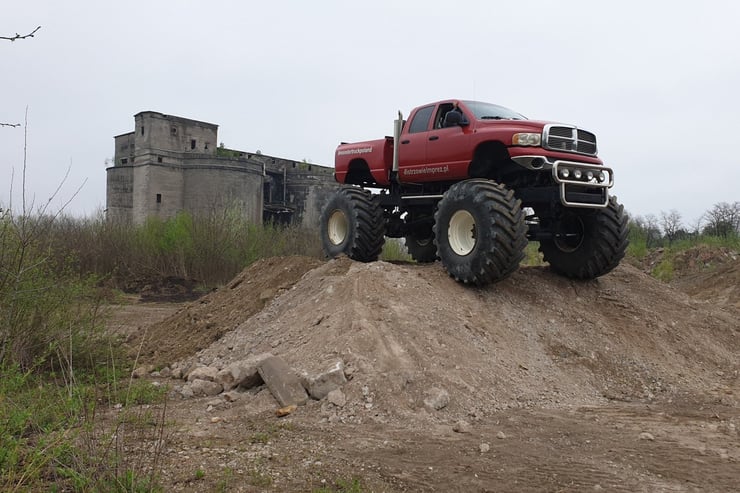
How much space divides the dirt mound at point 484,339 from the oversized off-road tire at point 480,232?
34 centimetres

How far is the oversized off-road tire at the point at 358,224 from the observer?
1048 centimetres

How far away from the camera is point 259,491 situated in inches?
156

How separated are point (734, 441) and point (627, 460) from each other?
1310 millimetres

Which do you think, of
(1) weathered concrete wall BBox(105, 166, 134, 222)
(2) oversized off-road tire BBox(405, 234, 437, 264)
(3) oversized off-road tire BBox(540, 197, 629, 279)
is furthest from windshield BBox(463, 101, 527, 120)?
(1) weathered concrete wall BBox(105, 166, 134, 222)

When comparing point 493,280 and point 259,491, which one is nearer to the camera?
point 259,491

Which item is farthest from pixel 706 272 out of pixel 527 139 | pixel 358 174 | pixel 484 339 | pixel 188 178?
pixel 188 178

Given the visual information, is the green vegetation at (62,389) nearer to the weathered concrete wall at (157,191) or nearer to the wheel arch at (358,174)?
the wheel arch at (358,174)

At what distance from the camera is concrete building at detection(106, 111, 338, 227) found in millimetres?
39719

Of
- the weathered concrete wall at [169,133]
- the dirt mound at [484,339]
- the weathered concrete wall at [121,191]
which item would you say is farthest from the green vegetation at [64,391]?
the weathered concrete wall at [121,191]

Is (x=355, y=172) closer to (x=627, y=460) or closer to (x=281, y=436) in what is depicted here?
(x=281, y=436)

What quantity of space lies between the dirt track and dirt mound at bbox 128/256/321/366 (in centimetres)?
4

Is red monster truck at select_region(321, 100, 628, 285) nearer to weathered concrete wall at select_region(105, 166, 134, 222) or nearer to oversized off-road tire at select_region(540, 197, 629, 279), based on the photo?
oversized off-road tire at select_region(540, 197, 629, 279)

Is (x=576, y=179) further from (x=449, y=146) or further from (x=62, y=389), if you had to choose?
(x=62, y=389)

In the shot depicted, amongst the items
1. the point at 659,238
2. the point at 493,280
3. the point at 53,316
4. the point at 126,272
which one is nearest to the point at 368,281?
the point at 493,280
